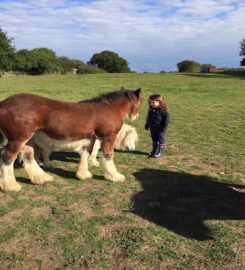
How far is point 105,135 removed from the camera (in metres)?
7.31

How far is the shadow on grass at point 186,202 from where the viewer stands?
5.67m

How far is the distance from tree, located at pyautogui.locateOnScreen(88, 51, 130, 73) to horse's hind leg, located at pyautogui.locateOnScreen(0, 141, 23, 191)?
6688 cm

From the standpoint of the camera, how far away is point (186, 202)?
6.45 meters

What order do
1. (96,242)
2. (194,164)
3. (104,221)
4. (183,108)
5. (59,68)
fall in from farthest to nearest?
(59,68), (183,108), (194,164), (104,221), (96,242)

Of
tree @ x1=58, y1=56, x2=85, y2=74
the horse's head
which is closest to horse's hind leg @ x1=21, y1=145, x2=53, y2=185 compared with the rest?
the horse's head

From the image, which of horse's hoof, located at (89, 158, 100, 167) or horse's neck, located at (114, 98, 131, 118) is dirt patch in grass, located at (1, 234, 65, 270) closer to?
horse's neck, located at (114, 98, 131, 118)

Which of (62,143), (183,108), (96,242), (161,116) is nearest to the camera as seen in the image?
(96,242)

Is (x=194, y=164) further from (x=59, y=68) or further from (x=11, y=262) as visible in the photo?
(x=59, y=68)

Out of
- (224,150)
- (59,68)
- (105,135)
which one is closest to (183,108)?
(224,150)

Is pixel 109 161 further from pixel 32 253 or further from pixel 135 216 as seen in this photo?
pixel 32 253

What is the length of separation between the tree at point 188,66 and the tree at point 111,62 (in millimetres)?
9073

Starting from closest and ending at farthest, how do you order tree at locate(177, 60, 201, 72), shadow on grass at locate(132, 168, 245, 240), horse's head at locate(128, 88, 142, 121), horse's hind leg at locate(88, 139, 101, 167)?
shadow on grass at locate(132, 168, 245, 240) → horse's head at locate(128, 88, 142, 121) → horse's hind leg at locate(88, 139, 101, 167) → tree at locate(177, 60, 201, 72)

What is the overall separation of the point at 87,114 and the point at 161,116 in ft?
8.75

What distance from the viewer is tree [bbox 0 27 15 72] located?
55316mm
